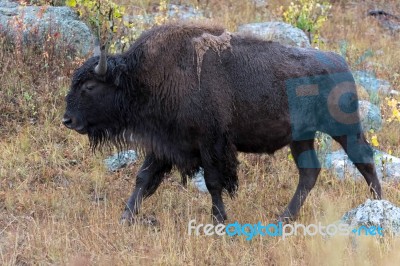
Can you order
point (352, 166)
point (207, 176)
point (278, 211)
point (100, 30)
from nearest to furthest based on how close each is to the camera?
point (207, 176) < point (278, 211) < point (352, 166) < point (100, 30)

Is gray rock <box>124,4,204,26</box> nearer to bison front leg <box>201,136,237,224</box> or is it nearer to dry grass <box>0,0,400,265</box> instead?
dry grass <box>0,0,400,265</box>

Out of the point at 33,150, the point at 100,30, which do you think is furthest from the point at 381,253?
the point at 100,30

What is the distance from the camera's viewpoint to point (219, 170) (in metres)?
7.20

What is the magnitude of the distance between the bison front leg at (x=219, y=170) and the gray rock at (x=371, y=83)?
14.0 ft

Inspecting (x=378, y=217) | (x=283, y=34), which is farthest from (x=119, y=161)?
(x=283, y=34)

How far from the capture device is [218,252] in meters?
6.32

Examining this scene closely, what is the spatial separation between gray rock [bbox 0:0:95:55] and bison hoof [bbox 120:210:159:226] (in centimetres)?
388

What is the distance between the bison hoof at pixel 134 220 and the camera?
7.08m

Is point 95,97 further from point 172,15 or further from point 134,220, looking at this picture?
point 172,15

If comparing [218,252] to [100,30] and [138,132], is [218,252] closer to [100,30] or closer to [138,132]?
[138,132]

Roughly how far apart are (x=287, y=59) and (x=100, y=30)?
3.22 m

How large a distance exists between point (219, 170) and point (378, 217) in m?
1.55

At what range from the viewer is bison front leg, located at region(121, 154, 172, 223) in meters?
7.46

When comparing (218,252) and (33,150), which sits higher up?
(218,252)
